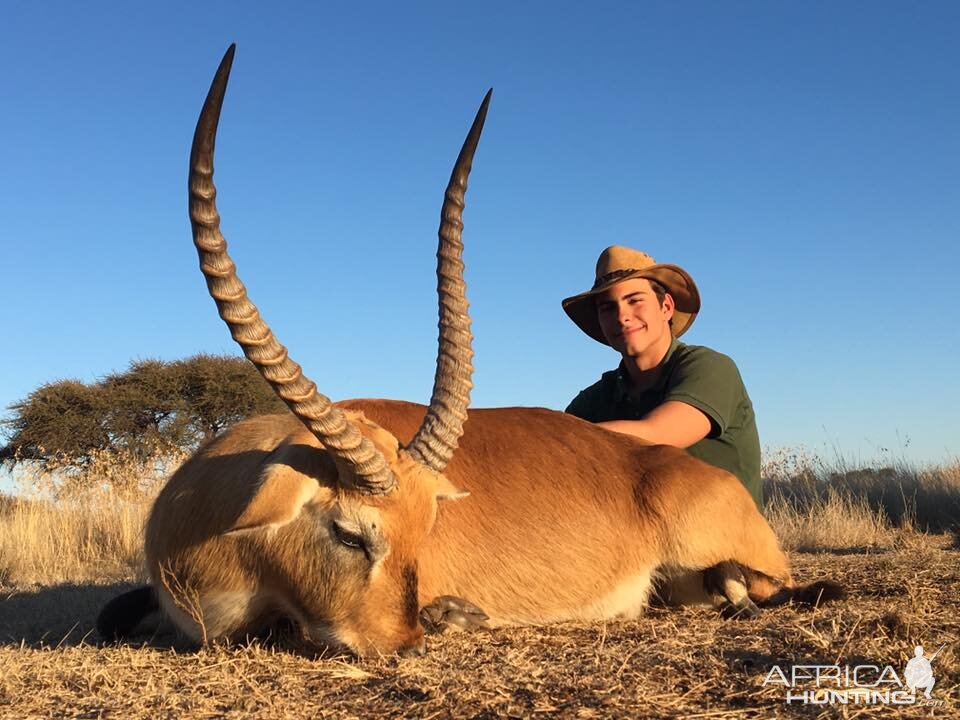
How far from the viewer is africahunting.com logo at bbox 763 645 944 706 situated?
266 cm

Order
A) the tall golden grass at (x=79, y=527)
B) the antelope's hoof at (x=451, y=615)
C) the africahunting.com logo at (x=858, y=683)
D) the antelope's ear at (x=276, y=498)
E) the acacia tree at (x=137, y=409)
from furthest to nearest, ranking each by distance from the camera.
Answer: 1. the acacia tree at (x=137, y=409)
2. the tall golden grass at (x=79, y=527)
3. the antelope's hoof at (x=451, y=615)
4. the antelope's ear at (x=276, y=498)
5. the africahunting.com logo at (x=858, y=683)

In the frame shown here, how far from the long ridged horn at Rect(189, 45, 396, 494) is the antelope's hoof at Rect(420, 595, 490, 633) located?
0.90m

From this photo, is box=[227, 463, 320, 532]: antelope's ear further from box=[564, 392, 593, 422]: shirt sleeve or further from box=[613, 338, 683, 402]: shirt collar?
box=[564, 392, 593, 422]: shirt sleeve

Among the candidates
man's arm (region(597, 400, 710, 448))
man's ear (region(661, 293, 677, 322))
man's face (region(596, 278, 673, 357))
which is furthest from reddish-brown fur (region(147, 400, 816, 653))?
man's ear (region(661, 293, 677, 322))

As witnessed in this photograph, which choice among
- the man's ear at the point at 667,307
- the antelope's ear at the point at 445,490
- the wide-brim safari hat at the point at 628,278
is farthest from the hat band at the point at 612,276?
the antelope's ear at the point at 445,490

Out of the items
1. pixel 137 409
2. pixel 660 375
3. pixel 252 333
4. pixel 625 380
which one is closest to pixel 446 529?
pixel 252 333

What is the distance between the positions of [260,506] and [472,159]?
186 cm

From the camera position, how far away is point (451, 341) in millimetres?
4074

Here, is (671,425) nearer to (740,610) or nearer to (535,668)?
(740,610)

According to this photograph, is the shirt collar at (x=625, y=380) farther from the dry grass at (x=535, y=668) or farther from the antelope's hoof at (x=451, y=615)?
the antelope's hoof at (x=451, y=615)

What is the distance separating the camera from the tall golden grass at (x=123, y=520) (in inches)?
358

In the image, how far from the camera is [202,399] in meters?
22.6

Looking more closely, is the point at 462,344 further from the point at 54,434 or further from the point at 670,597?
the point at 54,434

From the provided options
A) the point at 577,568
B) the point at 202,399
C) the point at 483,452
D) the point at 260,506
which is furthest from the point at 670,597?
the point at 202,399
